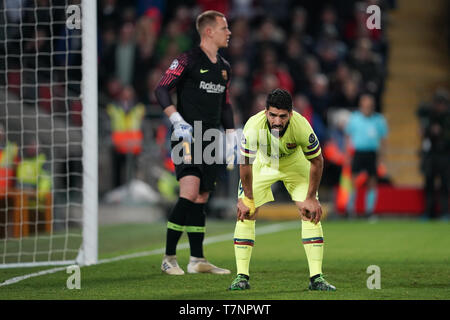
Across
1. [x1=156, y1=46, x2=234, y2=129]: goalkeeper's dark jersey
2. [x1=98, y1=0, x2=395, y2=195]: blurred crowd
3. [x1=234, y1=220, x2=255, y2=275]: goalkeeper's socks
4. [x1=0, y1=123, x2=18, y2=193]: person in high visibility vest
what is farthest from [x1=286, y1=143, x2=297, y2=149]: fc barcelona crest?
[x1=98, y1=0, x2=395, y2=195]: blurred crowd

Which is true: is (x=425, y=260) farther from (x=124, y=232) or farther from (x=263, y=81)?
(x=263, y=81)

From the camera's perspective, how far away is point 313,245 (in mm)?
6285

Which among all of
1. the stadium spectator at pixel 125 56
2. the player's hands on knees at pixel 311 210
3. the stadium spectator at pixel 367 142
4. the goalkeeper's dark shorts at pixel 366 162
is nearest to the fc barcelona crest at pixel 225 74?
the player's hands on knees at pixel 311 210

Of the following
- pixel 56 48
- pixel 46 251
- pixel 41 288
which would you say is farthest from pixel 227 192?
pixel 41 288

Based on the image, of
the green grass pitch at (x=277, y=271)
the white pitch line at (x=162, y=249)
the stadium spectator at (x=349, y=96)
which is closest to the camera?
the green grass pitch at (x=277, y=271)

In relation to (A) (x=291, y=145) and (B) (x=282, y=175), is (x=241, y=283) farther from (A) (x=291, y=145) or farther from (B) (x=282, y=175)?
(A) (x=291, y=145)

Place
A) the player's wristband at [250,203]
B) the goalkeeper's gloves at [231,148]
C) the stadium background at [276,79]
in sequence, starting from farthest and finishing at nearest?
the stadium background at [276,79], the goalkeeper's gloves at [231,148], the player's wristband at [250,203]

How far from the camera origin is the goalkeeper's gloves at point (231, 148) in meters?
7.76

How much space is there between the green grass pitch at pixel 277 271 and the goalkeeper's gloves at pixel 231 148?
99 cm

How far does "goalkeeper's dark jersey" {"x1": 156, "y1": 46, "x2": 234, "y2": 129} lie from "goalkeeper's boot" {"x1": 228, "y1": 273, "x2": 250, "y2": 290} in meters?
1.85

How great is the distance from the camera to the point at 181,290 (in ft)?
20.9

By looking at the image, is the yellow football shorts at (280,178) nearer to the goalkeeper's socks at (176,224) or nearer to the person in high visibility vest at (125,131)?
the goalkeeper's socks at (176,224)

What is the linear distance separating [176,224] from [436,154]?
8.59 m

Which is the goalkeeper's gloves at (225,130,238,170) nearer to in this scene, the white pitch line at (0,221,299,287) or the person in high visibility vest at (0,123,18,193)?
the white pitch line at (0,221,299,287)
